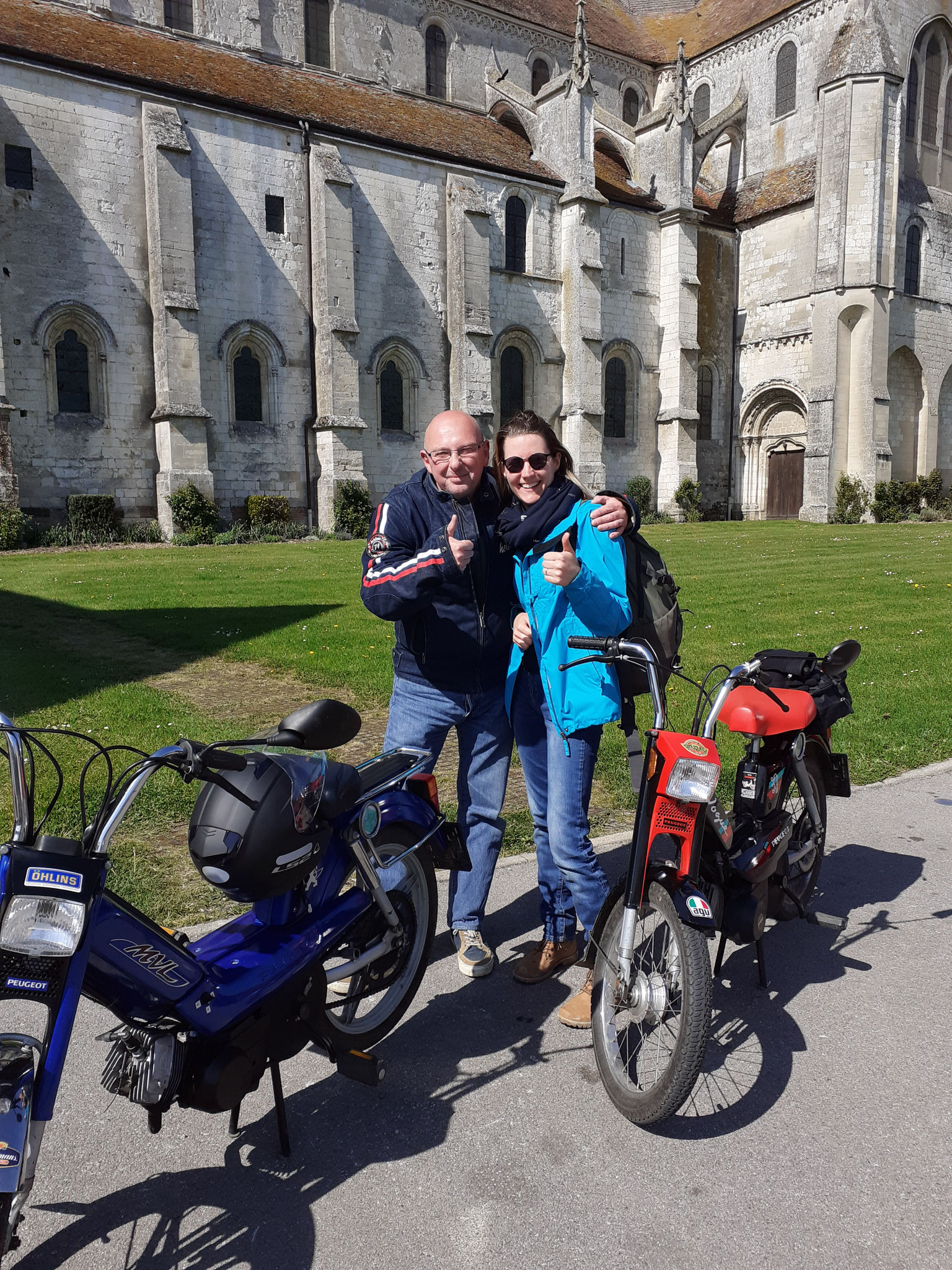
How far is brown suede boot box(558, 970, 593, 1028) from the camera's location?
3131 millimetres

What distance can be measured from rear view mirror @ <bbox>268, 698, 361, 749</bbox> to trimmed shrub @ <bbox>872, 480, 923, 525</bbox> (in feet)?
103

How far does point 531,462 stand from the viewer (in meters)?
3.17

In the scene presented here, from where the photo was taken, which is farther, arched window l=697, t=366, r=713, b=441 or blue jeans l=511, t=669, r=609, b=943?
arched window l=697, t=366, r=713, b=441

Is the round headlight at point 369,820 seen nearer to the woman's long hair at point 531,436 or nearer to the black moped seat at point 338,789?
the black moped seat at point 338,789

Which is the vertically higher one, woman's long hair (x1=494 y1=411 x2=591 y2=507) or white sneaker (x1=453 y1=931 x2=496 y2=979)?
woman's long hair (x1=494 y1=411 x2=591 y2=507)

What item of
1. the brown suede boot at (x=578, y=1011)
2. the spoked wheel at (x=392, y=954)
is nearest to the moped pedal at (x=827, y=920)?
the brown suede boot at (x=578, y=1011)

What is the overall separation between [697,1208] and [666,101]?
36.6 metres

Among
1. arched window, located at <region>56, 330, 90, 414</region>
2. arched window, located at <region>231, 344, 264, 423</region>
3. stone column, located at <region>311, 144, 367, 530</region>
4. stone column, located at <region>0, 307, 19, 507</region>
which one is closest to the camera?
stone column, located at <region>0, 307, 19, 507</region>

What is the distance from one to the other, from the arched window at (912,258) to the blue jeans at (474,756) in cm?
3476

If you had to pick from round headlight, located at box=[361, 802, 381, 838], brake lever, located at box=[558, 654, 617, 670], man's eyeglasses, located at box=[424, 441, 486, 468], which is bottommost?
round headlight, located at box=[361, 802, 381, 838]

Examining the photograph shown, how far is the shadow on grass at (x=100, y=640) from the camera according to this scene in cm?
779

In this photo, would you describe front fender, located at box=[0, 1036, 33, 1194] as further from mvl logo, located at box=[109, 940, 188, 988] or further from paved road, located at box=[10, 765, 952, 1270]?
paved road, located at box=[10, 765, 952, 1270]

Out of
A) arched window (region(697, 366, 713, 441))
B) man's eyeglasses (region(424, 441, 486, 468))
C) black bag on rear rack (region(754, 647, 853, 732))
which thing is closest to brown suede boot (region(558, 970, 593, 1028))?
black bag on rear rack (region(754, 647, 853, 732))

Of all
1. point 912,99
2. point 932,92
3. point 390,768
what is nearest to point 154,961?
point 390,768
